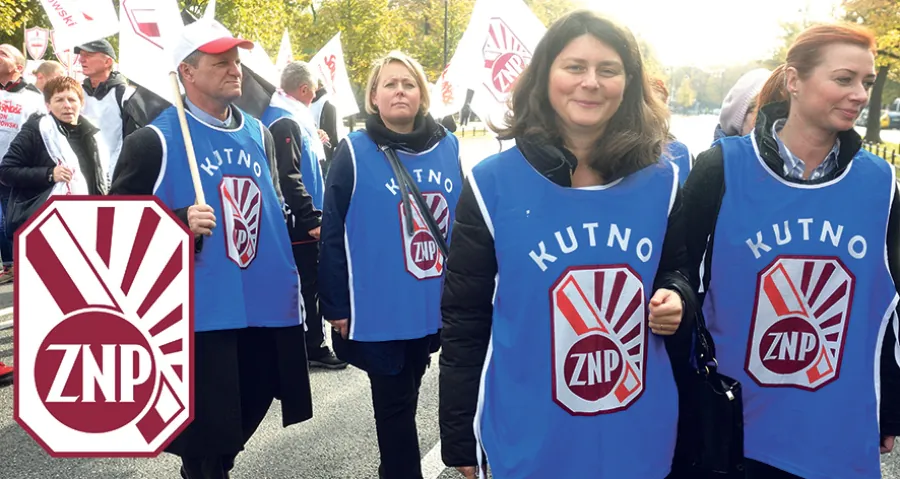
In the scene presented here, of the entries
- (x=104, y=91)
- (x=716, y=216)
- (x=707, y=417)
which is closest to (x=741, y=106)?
(x=716, y=216)

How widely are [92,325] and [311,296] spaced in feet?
10.4

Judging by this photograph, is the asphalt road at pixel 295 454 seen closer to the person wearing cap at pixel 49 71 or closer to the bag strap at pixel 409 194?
the bag strap at pixel 409 194

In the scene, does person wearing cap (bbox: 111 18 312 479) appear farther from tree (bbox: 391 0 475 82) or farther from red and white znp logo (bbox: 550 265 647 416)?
tree (bbox: 391 0 475 82)

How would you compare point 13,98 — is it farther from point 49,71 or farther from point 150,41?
point 150,41

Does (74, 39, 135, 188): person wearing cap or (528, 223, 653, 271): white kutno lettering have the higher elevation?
(74, 39, 135, 188): person wearing cap

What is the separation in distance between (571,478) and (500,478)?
0.17 m

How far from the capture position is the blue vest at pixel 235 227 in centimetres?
289

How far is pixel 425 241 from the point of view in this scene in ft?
11.0

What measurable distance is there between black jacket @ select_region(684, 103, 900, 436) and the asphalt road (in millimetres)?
1686

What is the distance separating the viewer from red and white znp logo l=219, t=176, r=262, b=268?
2.96 meters

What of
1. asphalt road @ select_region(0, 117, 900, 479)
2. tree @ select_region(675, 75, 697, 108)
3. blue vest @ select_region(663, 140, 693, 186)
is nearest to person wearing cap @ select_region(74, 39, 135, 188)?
asphalt road @ select_region(0, 117, 900, 479)

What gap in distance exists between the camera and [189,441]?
9.59 feet

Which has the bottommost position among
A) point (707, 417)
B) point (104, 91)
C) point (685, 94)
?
point (685, 94)

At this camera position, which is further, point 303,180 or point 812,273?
point 303,180
